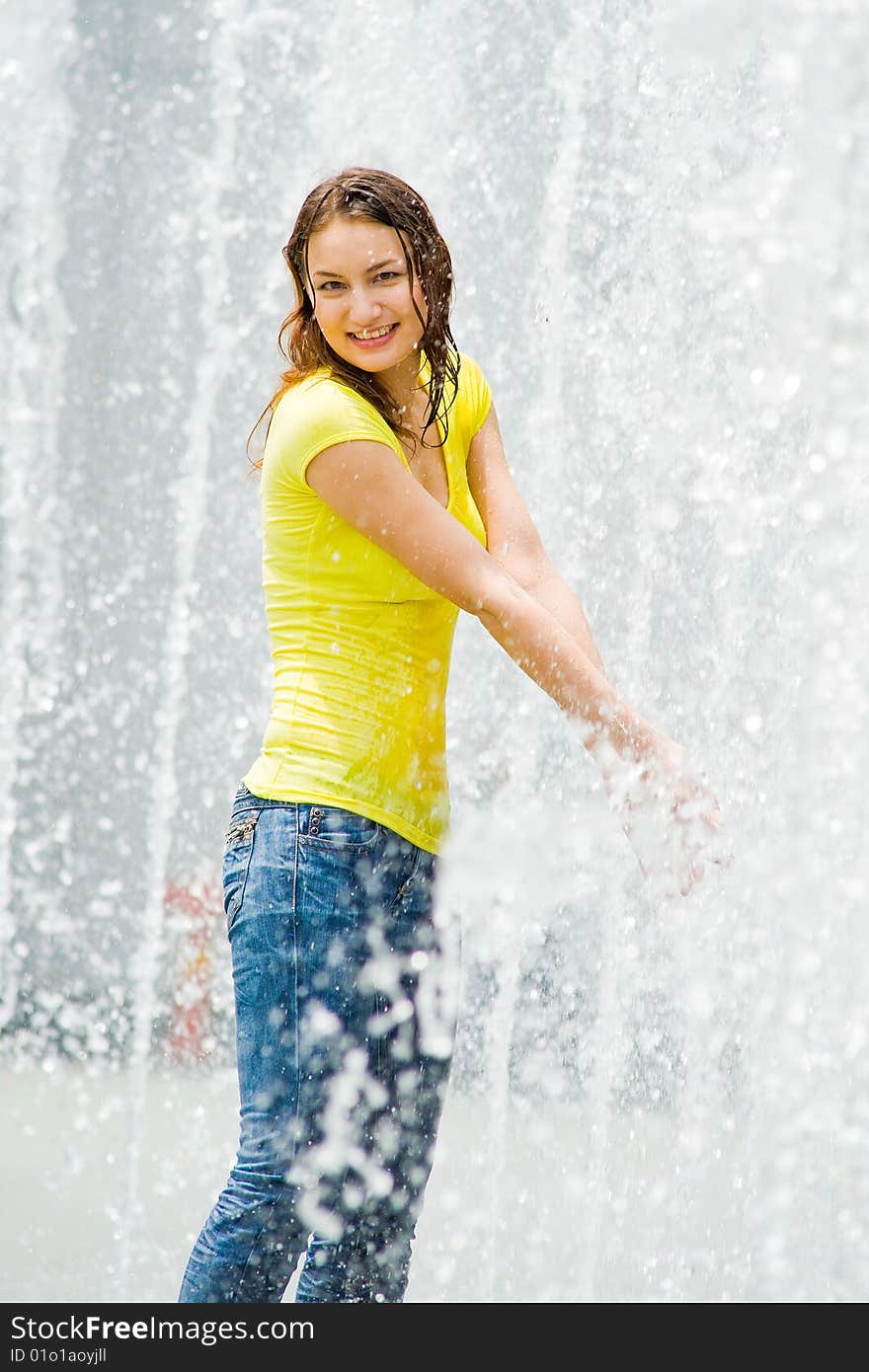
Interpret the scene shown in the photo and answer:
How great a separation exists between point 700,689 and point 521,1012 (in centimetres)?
150

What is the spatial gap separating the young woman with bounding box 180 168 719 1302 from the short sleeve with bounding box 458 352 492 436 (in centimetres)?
9

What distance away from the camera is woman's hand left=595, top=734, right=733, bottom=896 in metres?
1.62

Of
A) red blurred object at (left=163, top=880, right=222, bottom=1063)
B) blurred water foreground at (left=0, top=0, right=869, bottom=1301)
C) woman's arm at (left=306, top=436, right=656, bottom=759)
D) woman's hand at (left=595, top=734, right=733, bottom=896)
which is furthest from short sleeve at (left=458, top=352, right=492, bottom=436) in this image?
red blurred object at (left=163, top=880, right=222, bottom=1063)

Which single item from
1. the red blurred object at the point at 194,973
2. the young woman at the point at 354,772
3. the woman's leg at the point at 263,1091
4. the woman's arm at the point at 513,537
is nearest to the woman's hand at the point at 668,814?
the young woman at the point at 354,772

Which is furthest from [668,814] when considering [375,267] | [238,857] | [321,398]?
[375,267]

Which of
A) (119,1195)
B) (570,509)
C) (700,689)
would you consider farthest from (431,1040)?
(570,509)

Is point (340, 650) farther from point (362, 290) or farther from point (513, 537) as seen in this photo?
point (362, 290)

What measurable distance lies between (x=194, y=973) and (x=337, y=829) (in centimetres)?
331

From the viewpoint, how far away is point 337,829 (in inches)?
63.7

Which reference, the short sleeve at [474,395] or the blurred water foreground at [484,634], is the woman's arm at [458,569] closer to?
the short sleeve at [474,395]

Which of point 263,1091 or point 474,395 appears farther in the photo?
point 474,395

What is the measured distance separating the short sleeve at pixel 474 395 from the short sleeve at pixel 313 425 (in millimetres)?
196

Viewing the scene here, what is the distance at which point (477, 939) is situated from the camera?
402cm

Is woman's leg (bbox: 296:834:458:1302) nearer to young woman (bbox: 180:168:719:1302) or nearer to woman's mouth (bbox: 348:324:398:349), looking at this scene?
young woman (bbox: 180:168:719:1302)
